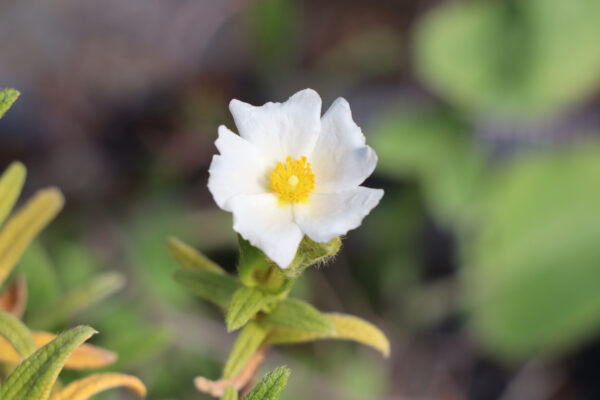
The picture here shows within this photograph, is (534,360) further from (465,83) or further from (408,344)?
(465,83)

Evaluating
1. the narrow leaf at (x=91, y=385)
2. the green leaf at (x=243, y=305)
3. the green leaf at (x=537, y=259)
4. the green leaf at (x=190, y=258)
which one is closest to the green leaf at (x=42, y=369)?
the narrow leaf at (x=91, y=385)

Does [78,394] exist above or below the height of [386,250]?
below

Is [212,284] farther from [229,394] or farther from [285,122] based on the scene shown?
[285,122]

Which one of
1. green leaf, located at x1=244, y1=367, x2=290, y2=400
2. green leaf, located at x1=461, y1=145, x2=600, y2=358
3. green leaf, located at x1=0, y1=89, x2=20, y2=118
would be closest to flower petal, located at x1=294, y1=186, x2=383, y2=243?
green leaf, located at x1=244, y1=367, x2=290, y2=400

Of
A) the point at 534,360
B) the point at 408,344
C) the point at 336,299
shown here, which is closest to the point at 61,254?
the point at 336,299

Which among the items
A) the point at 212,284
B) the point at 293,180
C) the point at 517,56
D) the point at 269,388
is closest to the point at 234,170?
the point at 293,180
